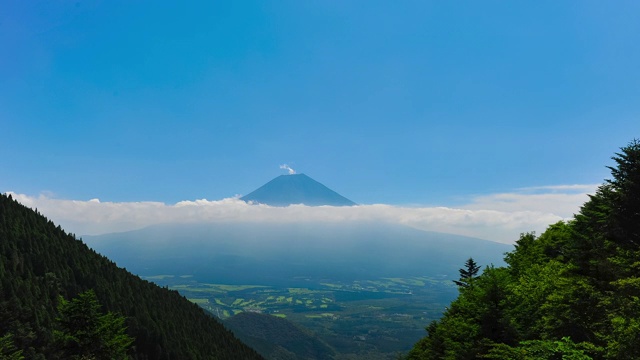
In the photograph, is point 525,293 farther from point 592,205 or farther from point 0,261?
point 0,261

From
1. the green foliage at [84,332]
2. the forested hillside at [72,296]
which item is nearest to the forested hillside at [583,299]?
the green foliage at [84,332]

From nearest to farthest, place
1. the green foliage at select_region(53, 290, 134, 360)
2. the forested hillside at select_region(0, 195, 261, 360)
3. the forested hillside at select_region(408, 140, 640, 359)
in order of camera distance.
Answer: the forested hillside at select_region(408, 140, 640, 359)
the green foliage at select_region(53, 290, 134, 360)
the forested hillside at select_region(0, 195, 261, 360)

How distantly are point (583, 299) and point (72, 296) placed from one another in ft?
417

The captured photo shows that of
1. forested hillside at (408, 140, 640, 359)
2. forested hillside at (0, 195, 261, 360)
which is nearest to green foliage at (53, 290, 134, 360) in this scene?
forested hillside at (408, 140, 640, 359)

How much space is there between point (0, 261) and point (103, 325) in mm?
95255

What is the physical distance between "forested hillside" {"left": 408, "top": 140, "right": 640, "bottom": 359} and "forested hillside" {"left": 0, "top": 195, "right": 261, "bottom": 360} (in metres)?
71.7

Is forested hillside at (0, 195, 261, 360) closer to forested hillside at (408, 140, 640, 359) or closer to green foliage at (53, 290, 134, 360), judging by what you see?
green foliage at (53, 290, 134, 360)

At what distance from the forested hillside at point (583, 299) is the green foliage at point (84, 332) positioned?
89.7 feet

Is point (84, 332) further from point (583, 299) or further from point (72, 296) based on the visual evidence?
point (72, 296)

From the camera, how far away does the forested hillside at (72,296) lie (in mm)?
77562

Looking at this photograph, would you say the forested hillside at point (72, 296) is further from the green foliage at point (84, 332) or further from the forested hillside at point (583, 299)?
the forested hillside at point (583, 299)

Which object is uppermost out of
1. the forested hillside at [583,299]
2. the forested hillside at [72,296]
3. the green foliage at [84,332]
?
the forested hillside at [583,299]

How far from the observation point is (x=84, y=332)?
2756cm

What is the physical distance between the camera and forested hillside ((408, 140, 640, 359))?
18.7 metres
